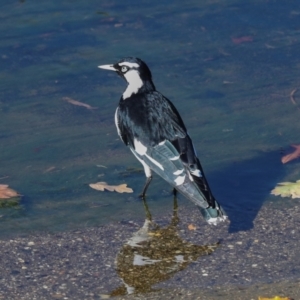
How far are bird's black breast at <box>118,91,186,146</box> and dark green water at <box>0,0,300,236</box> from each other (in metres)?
0.57

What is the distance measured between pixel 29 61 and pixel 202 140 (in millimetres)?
2649

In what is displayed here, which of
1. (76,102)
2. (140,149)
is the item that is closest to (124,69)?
(140,149)

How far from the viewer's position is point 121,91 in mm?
9016

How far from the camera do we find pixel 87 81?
30.4 ft

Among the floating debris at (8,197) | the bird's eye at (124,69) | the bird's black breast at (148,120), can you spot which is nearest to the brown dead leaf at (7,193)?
the floating debris at (8,197)

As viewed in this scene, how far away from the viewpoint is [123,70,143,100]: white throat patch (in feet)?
24.2

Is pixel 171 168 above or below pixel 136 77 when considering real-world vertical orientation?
below

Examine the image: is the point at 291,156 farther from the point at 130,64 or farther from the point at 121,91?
the point at 121,91

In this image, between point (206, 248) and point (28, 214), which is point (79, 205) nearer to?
point (28, 214)

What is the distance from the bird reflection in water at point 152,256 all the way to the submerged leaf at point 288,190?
3.26 feet

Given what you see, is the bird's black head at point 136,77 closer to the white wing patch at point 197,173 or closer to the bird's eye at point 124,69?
the bird's eye at point 124,69

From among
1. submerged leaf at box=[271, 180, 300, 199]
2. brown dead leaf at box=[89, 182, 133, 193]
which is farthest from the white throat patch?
submerged leaf at box=[271, 180, 300, 199]

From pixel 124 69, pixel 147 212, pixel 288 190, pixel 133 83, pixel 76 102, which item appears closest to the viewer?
pixel 147 212

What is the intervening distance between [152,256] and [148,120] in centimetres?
138
